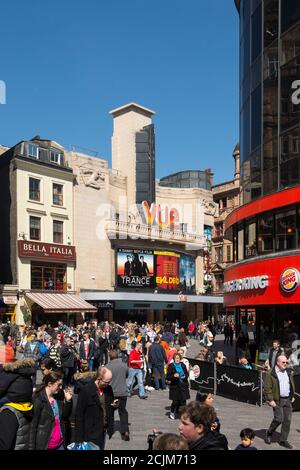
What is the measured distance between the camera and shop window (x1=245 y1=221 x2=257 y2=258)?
23598mm

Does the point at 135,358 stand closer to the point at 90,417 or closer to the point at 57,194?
the point at 90,417

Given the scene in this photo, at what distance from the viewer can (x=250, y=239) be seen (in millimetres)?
24172

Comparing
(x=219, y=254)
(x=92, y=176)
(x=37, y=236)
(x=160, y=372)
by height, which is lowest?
(x=160, y=372)

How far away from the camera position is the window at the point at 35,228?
38.8 meters

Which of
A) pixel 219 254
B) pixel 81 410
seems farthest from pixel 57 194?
pixel 81 410

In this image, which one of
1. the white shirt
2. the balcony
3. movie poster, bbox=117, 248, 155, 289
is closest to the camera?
the white shirt

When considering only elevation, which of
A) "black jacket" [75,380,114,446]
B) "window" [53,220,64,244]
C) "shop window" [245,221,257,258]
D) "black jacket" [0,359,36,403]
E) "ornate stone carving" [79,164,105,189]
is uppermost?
"ornate stone carving" [79,164,105,189]

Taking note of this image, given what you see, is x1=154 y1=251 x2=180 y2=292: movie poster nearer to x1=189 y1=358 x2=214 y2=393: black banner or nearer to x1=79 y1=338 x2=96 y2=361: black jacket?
x1=79 y1=338 x2=96 y2=361: black jacket

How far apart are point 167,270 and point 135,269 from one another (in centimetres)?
380

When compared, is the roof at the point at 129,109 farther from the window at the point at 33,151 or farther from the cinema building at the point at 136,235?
the window at the point at 33,151

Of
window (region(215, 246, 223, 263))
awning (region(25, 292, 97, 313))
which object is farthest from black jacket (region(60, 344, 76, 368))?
window (region(215, 246, 223, 263))

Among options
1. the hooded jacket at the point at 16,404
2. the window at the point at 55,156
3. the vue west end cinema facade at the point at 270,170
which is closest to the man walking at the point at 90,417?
the hooded jacket at the point at 16,404

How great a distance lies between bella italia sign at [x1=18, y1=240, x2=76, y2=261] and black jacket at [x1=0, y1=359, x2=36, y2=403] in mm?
32721
